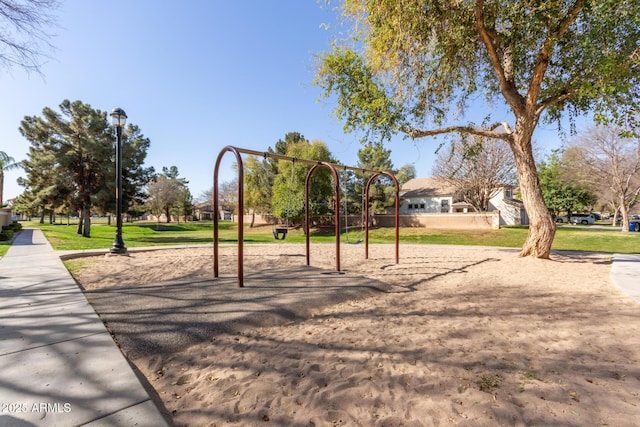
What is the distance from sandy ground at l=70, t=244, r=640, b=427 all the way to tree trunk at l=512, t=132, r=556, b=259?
14.3 ft

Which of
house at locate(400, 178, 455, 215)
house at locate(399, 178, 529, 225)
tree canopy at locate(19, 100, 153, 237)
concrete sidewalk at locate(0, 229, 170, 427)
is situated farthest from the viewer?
house at locate(400, 178, 455, 215)

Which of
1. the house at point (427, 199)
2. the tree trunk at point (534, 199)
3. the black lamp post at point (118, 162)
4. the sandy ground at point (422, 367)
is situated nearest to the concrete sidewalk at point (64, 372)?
the sandy ground at point (422, 367)

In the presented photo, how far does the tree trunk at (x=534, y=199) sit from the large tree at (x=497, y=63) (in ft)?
0.09

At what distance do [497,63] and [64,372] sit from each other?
37.5 feet

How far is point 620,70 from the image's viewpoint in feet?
21.2

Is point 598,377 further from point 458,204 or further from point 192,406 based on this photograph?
point 458,204

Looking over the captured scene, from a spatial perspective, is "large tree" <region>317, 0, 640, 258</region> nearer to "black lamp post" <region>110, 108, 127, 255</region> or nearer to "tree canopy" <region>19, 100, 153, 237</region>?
"black lamp post" <region>110, 108, 127, 255</region>

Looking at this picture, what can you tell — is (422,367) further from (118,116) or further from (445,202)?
(445,202)

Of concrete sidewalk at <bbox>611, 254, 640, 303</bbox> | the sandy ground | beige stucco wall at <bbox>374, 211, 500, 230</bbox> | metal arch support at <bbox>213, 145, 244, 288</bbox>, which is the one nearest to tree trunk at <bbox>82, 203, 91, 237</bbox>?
metal arch support at <bbox>213, 145, 244, 288</bbox>

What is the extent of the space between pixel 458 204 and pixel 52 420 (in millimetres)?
37544

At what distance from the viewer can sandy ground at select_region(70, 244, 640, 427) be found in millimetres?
2059

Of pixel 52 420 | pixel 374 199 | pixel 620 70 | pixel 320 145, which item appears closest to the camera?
pixel 52 420

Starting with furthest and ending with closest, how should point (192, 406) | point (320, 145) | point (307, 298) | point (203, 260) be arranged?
1. point (320, 145)
2. point (203, 260)
3. point (307, 298)
4. point (192, 406)

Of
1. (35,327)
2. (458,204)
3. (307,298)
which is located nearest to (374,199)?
(458,204)
